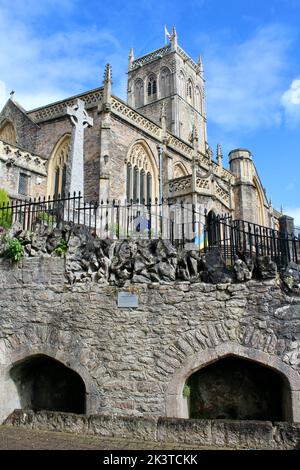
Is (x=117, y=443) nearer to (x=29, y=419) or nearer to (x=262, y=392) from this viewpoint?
(x=29, y=419)

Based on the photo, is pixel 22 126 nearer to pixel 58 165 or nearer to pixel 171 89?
pixel 58 165

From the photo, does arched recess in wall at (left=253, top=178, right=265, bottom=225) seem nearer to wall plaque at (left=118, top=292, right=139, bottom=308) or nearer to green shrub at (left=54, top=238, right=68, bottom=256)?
green shrub at (left=54, top=238, right=68, bottom=256)

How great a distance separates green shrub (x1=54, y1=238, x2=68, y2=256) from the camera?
25.2ft

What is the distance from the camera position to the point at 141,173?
2112 centimetres

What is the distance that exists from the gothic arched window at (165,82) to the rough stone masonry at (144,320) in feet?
128

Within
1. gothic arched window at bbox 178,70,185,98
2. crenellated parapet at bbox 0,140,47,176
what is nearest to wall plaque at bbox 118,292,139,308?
crenellated parapet at bbox 0,140,47,176

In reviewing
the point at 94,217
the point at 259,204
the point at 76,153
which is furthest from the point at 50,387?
the point at 259,204

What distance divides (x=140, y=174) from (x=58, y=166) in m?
4.45

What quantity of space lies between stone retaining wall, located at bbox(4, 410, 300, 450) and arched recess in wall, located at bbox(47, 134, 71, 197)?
15.1 m

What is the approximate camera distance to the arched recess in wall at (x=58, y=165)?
66.4 feet

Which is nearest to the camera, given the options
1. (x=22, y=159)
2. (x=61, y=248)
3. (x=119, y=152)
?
(x=61, y=248)

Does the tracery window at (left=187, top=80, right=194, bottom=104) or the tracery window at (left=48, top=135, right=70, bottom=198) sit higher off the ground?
the tracery window at (left=187, top=80, right=194, bottom=104)

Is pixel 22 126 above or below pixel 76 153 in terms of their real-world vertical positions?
above

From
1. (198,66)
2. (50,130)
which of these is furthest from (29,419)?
(198,66)
